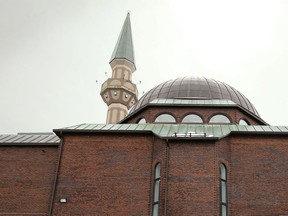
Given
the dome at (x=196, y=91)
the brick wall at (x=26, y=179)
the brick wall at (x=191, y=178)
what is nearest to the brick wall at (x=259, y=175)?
the brick wall at (x=191, y=178)

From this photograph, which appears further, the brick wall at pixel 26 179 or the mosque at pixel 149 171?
the brick wall at pixel 26 179

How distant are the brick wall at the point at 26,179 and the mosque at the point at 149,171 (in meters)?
0.05

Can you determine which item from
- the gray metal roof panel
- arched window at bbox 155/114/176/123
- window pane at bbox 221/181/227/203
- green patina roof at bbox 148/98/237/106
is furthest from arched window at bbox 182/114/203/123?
the gray metal roof panel

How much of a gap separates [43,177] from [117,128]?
429cm

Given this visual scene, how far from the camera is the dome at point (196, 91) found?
25250 millimetres

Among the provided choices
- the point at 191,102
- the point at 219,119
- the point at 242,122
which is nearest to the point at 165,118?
the point at 191,102

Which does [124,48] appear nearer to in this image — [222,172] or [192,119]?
[192,119]

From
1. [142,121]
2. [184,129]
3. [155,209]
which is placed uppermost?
[142,121]

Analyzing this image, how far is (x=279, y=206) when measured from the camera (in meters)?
17.7

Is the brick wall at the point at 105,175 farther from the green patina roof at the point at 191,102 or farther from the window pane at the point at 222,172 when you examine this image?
the green patina roof at the point at 191,102

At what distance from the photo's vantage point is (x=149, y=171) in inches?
744

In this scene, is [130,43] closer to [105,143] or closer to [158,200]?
[105,143]

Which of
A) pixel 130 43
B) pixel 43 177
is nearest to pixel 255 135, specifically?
pixel 43 177

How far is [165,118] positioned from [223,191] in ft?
20.1
